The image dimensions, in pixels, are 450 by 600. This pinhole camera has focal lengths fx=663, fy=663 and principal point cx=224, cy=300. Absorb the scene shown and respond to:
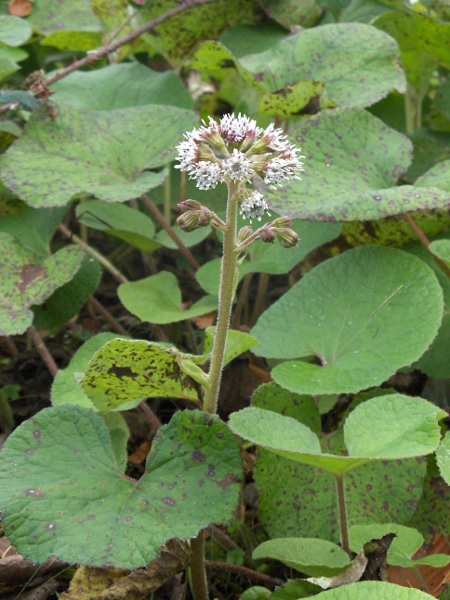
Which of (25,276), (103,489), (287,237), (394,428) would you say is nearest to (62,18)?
(25,276)

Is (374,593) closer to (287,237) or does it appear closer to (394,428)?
(394,428)

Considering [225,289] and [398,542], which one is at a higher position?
[225,289]

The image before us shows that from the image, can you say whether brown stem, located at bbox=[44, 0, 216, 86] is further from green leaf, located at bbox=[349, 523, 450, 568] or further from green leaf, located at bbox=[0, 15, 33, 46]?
green leaf, located at bbox=[349, 523, 450, 568]

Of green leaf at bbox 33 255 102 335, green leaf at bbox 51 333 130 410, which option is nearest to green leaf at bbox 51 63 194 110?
green leaf at bbox 33 255 102 335

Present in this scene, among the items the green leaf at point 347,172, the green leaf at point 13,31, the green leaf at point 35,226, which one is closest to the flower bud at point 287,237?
the green leaf at point 347,172

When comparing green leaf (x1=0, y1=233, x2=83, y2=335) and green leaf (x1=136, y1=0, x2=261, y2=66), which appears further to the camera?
green leaf (x1=136, y1=0, x2=261, y2=66)

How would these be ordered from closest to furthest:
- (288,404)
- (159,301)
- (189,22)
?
(288,404) < (159,301) < (189,22)

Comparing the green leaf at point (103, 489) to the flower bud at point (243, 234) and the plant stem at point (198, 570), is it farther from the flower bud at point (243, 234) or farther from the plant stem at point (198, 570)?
the flower bud at point (243, 234)
